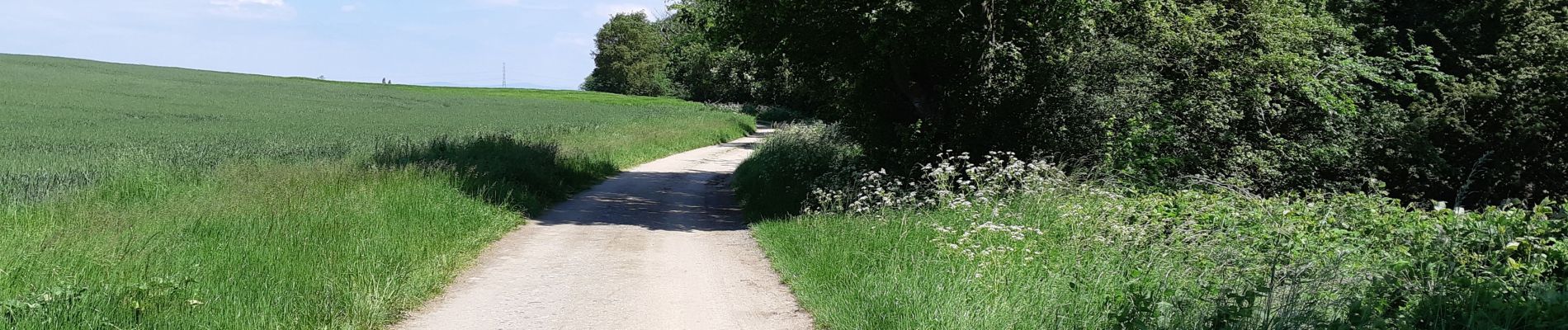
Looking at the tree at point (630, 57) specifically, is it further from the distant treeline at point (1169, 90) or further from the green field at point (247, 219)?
the distant treeline at point (1169, 90)

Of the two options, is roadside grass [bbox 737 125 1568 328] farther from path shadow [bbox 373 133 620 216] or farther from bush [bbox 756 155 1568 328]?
path shadow [bbox 373 133 620 216]

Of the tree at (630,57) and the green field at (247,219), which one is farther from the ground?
the tree at (630,57)

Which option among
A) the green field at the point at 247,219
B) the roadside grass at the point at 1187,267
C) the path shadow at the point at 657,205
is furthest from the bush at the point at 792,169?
the roadside grass at the point at 1187,267

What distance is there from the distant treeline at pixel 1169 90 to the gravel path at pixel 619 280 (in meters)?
3.76

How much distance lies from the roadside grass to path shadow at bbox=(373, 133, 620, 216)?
6099mm

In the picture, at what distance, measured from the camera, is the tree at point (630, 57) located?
107 metres

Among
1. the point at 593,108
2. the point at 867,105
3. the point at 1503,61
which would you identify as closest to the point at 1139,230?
the point at 867,105

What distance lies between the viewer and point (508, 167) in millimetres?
17188

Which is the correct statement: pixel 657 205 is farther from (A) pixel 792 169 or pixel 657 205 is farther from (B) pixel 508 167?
(A) pixel 792 169

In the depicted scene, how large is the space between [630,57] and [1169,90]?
96.1 meters

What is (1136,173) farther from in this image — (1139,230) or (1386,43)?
(1386,43)

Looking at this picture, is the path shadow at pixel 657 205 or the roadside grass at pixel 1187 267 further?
the path shadow at pixel 657 205

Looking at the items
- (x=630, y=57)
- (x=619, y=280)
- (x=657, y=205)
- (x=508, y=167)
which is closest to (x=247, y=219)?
(x=619, y=280)

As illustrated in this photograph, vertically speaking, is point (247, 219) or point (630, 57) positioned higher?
point (630, 57)
